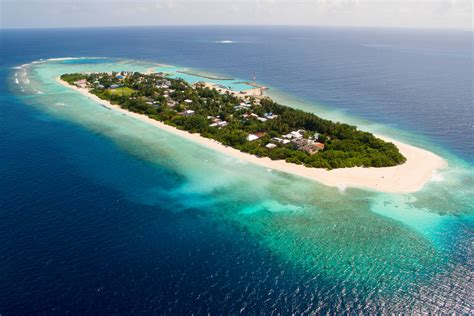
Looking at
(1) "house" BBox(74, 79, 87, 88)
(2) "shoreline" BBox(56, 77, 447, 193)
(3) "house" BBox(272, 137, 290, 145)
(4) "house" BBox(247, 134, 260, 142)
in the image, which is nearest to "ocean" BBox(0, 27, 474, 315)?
Answer: (2) "shoreline" BBox(56, 77, 447, 193)

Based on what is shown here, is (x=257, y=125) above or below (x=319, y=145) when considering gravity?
above

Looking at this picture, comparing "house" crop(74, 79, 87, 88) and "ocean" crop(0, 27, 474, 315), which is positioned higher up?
"house" crop(74, 79, 87, 88)

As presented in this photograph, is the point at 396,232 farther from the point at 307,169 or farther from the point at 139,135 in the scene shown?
the point at 139,135

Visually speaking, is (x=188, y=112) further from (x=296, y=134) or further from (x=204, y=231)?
(x=204, y=231)

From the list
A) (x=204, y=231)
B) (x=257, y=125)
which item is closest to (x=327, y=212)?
(x=204, y=231)

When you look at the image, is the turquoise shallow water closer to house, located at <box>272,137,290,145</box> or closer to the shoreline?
the shoreline

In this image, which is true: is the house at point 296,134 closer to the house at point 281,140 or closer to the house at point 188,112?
the house at point 281,140
